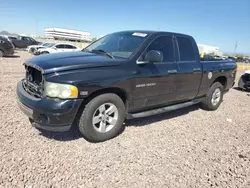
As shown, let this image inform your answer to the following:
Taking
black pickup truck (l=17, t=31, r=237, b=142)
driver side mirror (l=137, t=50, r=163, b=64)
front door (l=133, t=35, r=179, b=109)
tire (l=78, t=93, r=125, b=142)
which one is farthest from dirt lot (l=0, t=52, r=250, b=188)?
driver side mirror (l=137, t=50, r=163, b=64)

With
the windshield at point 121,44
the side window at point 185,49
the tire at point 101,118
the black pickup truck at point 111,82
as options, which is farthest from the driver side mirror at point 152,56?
the side window at point 185,49

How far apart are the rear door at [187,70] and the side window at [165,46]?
0.80ft

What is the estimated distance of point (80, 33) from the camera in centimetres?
9062

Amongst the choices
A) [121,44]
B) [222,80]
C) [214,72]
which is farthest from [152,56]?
[222,80]

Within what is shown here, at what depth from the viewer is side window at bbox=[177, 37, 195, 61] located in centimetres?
450

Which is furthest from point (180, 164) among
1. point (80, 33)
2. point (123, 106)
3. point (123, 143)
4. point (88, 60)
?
point (80, 33)

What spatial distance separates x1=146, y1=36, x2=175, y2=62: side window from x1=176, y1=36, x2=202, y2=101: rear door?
0.80 ft

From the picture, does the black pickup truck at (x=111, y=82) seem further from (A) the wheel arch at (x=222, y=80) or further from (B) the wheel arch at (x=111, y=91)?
(A) the wheel arch at (x=222, y=80)

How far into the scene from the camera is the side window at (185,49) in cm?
450

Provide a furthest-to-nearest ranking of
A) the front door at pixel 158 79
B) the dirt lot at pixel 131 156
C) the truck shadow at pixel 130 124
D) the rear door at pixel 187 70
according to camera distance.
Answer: the rear door at pixel 187 70, the front door at pixel 158 79, the truck shadow at pixel 130 124, the dirt lot at pixel 131 156

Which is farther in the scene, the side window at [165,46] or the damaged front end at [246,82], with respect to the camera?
the damaged front end at [246,82]

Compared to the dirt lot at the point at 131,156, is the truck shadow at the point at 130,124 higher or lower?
higher

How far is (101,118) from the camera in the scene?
3.30 m

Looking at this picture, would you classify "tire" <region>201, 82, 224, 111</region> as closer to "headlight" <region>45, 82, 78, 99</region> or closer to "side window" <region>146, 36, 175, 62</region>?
"side window" <region>146, 36, 175, 62</region>
